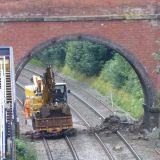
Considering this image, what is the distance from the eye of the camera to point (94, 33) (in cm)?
2831

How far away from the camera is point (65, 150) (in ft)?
87.6

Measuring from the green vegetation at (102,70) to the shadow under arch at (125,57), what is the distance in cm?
355

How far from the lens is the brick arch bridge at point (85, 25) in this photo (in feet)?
91.2

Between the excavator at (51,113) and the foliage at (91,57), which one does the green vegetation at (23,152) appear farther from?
the foliage at (91,57)

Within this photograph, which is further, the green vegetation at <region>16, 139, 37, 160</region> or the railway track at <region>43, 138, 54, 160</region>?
the railway track at <region>43, 138, 54, 160</region>

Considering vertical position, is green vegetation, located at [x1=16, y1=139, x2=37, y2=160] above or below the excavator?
below

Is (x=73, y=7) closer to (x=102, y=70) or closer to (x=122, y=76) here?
(x=122, y=76)

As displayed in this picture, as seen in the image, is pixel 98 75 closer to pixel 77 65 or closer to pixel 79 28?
pixel 77 65

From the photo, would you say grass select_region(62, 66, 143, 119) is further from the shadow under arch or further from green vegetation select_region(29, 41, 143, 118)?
the shadow under arch

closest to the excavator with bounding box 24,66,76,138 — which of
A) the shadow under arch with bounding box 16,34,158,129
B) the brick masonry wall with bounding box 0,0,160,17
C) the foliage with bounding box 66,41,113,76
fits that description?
the shadow under arch with bounding box 16,34,158,129

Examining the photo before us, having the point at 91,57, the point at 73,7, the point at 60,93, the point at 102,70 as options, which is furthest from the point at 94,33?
the point at 91,57

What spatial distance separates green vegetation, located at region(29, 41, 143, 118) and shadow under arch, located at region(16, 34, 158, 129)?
3553 millimetres

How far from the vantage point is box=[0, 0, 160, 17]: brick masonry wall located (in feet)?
90.7

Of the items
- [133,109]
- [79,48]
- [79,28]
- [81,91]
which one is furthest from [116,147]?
[79,48]
